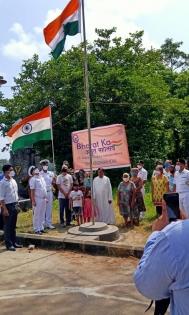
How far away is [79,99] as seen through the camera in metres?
24.7

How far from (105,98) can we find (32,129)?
493 inches

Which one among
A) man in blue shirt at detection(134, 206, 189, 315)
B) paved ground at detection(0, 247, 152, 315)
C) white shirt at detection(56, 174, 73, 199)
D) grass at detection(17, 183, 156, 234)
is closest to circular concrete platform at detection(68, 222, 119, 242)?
paved ground at detection(0, 247, 152, 315)

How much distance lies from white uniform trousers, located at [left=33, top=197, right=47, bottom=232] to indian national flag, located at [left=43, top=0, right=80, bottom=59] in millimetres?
3396

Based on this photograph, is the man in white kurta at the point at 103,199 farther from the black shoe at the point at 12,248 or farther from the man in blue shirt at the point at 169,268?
the man in blue shirt at the point at 169,268

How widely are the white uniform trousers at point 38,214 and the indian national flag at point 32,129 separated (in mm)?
2630

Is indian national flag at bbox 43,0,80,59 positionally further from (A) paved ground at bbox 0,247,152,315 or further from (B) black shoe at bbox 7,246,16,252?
(A) paved ground at bbox 0,247,152,315

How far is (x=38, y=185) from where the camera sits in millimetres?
10961

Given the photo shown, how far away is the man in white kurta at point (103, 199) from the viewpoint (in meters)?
11.9

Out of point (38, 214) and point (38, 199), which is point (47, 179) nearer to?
point (38, 199)

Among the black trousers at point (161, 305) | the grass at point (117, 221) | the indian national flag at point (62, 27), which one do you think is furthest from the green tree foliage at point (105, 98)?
the black trousers at point (161, 305)

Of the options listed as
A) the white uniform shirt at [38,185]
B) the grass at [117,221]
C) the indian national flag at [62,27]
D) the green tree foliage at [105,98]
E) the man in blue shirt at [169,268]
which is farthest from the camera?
the green tree foliage at [105,98]

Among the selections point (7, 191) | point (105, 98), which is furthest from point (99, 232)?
point (105, 98)

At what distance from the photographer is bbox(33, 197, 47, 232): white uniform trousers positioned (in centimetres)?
1098

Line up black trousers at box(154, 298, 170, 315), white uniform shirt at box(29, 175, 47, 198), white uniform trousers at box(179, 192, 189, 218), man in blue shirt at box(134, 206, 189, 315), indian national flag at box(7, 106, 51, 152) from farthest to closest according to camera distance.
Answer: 1. indian national flag at box(7, 106, 51, 152)
2. white uniform shirt at box(29, 175, 47, 198)
3. white uniform trousers at box(179, 192, 189, 218)
4. black trousers at box(154, 298, 170, 315)
5. man in blue shirt at box(134, 206, 189, 315)
